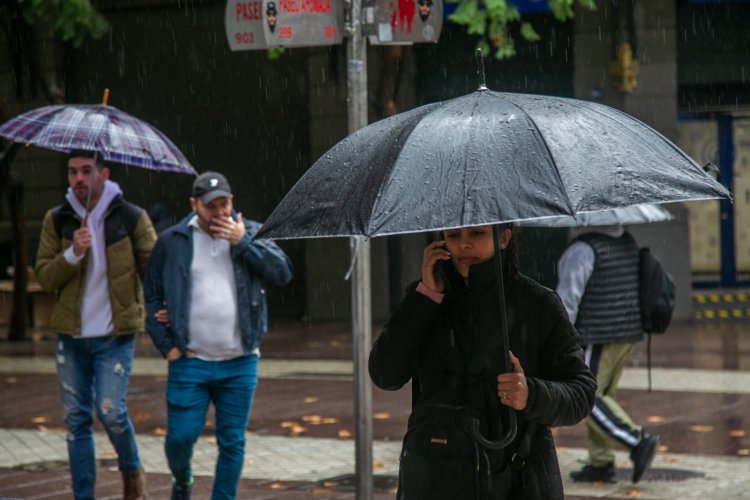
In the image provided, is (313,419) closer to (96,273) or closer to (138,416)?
(138,416)

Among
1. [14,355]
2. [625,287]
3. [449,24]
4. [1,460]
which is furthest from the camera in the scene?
[449,24]

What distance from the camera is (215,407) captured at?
265 inches

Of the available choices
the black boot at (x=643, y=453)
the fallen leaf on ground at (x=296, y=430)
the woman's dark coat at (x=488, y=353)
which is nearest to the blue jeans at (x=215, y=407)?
the black boot at (x=643, y=453)

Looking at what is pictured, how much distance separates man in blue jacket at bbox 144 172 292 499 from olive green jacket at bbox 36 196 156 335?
519mm

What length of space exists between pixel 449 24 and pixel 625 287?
11569mm

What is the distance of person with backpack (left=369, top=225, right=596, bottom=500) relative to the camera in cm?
400

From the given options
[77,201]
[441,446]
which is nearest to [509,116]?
[441,446]

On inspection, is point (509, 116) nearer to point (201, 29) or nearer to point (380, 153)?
point (380, 153)

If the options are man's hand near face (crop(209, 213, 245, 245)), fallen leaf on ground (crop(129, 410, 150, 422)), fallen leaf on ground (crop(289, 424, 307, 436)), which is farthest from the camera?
fallen leaf on ground (crop(129, 410, 150, 422))

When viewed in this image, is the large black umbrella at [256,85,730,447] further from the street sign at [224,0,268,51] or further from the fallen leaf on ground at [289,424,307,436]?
the fallen leaf on ground at [289,424,307,436]

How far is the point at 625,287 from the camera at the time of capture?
26.6ft

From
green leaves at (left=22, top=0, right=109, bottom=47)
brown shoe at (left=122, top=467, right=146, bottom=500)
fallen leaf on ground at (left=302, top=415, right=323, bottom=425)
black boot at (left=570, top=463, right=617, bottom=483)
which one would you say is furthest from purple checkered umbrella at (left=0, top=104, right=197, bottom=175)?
green leaves at (left=22, top=0, right=109, bottom=47)

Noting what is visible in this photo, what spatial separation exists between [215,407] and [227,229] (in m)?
0.90

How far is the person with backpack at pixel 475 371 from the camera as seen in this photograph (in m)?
4.00
